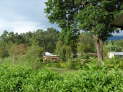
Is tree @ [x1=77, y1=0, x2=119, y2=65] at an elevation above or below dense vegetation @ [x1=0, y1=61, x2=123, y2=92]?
above

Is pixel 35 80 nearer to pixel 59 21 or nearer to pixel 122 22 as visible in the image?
pixel 122 22

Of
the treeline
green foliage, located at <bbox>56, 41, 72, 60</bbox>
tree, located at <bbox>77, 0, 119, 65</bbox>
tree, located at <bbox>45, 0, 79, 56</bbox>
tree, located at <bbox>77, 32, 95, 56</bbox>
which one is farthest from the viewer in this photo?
tree, located at <bbox>77, 32, 95, 56</bbox>

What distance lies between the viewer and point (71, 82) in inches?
136

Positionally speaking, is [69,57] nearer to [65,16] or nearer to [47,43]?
[65,16]

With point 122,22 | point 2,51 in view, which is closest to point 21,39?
point 2,51

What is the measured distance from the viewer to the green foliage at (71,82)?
10.6ft

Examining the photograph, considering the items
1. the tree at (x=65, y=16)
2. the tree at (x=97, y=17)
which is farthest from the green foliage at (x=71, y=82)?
the tree at (x=65, y=16)

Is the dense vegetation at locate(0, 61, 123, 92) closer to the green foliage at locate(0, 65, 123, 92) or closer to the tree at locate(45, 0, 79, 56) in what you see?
the green foliage at locate(0, 65, 123, 92)

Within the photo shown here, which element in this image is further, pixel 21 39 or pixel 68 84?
pixel 21 39

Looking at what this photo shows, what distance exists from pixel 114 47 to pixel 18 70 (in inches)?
2456

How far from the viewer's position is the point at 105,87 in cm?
315

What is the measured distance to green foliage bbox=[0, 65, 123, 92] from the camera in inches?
127

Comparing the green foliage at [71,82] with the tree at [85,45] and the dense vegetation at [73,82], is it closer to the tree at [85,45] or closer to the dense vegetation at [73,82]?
the dense vegetation at [73,82]

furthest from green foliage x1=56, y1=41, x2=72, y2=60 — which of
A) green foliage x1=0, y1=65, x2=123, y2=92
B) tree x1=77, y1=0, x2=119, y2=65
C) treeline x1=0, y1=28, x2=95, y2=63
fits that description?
green foliage x1=0, y1=65, x2=123, y2=92
